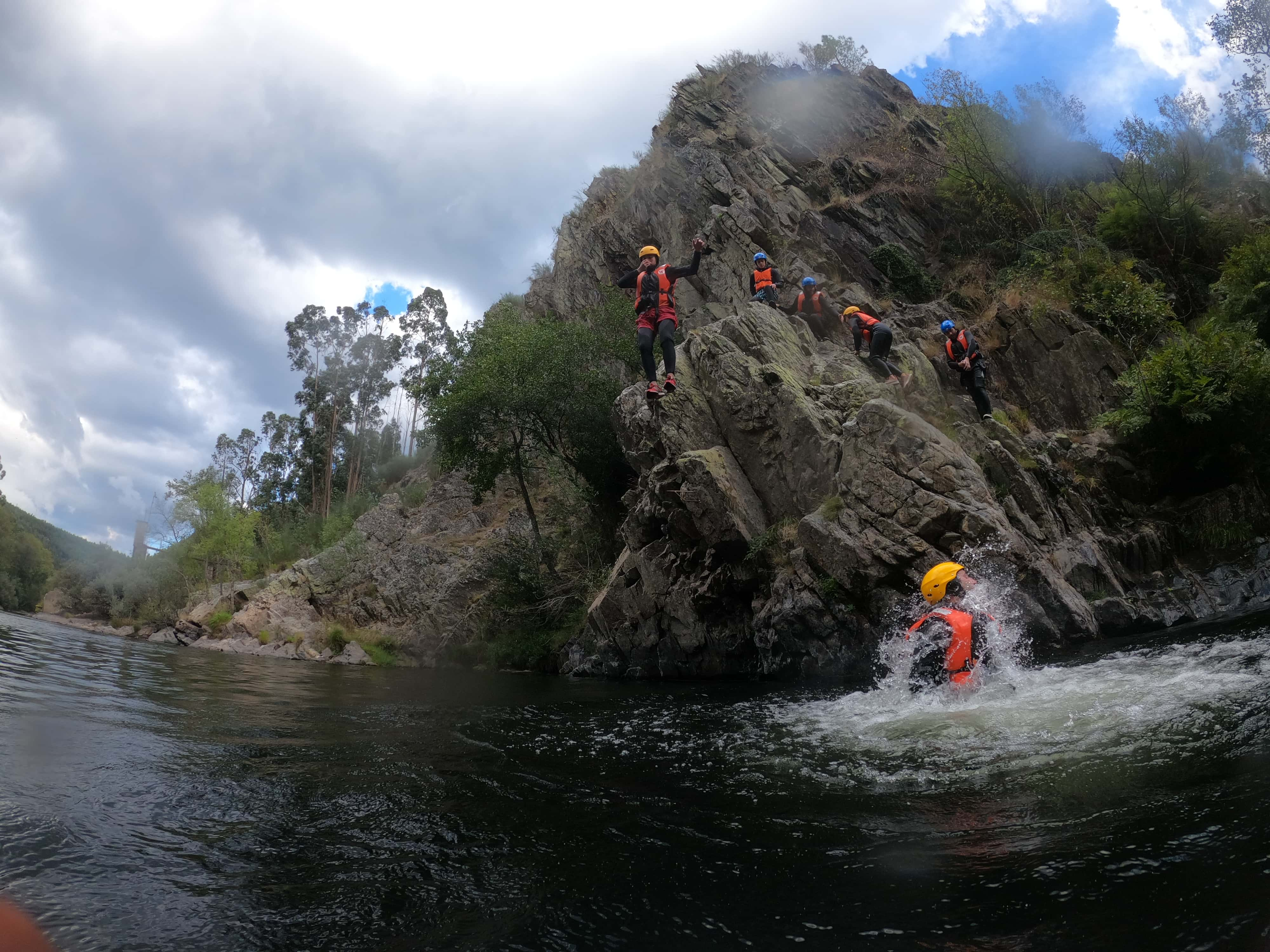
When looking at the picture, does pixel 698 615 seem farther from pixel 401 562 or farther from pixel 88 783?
pixel 401 562

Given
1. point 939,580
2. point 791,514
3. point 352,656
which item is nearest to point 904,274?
point 791,514

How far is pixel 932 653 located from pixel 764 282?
15664 mm

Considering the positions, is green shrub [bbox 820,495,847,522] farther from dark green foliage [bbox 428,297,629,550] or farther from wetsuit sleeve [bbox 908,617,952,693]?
dark green foliage [bbox 428,297,629,550]

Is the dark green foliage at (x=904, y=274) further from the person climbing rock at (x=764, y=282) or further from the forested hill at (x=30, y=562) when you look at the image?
the forested hill at (x=30, y=562)

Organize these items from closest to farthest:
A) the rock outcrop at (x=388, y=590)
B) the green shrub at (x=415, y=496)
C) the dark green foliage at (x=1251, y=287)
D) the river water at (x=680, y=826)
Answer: the river water at (x=680, y=826) < the dark green foliage at (x=1251, y=287) < the rock outcrop at (x=388, y=590) < the green shrub at (x=415, y=496)

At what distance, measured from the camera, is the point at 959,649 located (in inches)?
368

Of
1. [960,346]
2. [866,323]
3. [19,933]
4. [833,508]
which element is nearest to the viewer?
[19,933]

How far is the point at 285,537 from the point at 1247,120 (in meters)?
59.4

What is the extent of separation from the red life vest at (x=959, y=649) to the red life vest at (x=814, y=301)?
15.8 m

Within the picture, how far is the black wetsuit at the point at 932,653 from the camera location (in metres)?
9.48

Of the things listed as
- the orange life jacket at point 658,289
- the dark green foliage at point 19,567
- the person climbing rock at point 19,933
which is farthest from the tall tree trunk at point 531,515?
the dark green foliage at point 19,567

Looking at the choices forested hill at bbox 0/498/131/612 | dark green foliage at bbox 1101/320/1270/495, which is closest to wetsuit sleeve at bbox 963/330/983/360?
dark green foliage at bbox 1101/320/1270/495

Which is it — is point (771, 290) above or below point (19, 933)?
above

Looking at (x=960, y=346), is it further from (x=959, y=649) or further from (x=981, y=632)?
(x=959, y=649)
